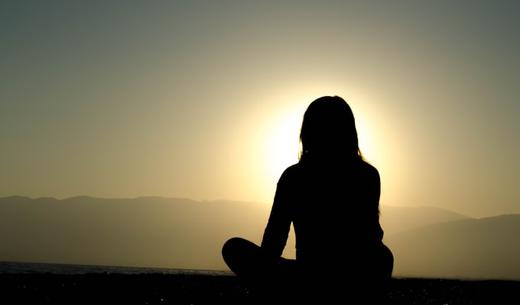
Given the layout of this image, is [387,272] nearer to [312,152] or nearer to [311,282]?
[311,282]

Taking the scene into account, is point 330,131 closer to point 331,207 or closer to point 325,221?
point 331,207

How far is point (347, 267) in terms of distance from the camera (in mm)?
4719

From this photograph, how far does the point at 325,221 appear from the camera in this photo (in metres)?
4.89

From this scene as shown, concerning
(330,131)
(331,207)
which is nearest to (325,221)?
(331,207)

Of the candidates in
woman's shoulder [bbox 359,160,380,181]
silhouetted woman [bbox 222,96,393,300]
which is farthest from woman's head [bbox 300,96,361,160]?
woman's shoulder [bbox 359,160,380,181]

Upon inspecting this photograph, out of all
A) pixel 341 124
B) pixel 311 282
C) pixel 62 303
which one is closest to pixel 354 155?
pixel 341 124

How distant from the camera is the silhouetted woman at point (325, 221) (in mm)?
4742

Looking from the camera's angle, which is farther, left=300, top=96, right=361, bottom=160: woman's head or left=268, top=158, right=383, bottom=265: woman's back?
left=300, top=96, right=361, bottom=160: woman's head

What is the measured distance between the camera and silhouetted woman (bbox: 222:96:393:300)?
4.74 metres

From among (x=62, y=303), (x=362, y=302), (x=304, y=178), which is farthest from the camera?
(x=62, y=303)

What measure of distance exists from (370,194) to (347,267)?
2.29 feet

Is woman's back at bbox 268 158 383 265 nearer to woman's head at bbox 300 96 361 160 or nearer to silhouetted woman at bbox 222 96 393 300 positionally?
silhouetted woman at bbox 222 96 393 300

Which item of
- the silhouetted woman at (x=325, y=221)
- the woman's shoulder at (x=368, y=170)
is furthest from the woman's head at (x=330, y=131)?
the woman's shoulder at (x=368, y=170)

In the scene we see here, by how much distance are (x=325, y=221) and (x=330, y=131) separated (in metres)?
0.79
